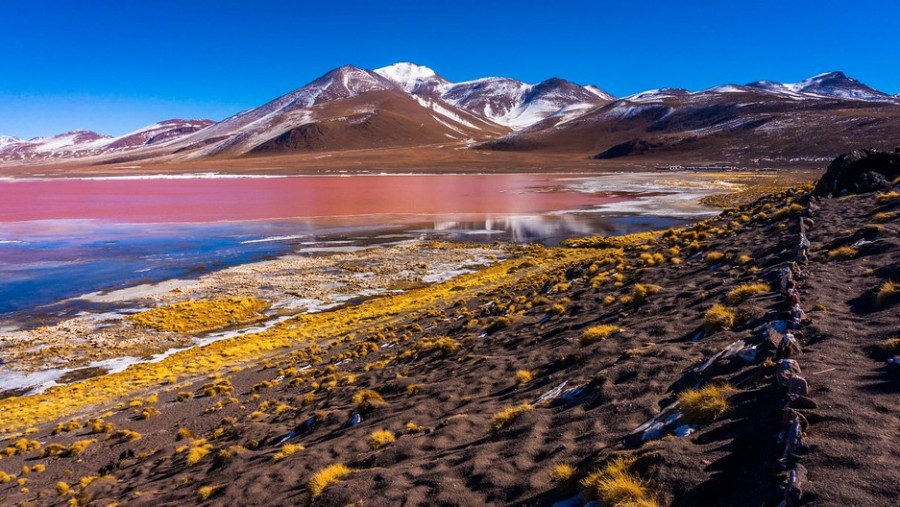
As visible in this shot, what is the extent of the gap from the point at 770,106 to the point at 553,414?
211044 mm

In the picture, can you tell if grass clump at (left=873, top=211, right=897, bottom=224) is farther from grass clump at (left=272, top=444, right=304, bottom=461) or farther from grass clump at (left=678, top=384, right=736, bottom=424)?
grass clump at (left=272, top=444, right=304, bottom=461)

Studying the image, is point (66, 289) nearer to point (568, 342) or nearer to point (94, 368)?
point (94, 368)

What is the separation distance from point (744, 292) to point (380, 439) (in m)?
7.22

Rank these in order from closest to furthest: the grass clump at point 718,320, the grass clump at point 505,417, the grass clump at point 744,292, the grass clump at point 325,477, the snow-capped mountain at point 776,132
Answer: the grass clump at point 325,477 < the grass clump at point 505,417 < the grass clump at point 718,320 < the grass clump at point 744,292 < the snow-capped mountain at point 776,132

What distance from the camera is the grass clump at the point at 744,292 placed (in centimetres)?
1015

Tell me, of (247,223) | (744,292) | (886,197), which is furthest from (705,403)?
(247,223)

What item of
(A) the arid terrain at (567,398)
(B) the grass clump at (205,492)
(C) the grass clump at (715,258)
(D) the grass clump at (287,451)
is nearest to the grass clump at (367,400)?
(A) the arid terrain at (567,398)

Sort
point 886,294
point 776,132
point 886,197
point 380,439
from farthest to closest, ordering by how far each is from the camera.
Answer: point 776,132 < point 886,197 < point 380,439 < point 886,294

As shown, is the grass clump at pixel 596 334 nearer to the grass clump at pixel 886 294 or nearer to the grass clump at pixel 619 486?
the grass clump at pixel 886 294

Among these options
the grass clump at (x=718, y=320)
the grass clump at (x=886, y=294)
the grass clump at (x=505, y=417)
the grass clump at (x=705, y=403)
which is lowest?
the grass clump at (x=505, y=417)

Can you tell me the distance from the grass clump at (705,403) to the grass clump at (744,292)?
166 inches

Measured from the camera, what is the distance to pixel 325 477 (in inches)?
297

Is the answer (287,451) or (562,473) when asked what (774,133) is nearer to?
(287,451)

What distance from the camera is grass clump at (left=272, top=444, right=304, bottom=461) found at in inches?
363
